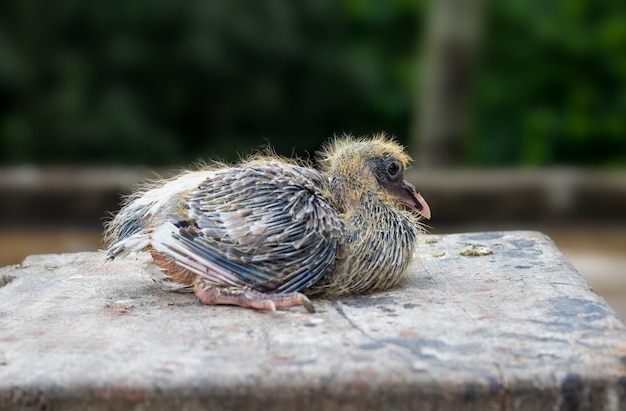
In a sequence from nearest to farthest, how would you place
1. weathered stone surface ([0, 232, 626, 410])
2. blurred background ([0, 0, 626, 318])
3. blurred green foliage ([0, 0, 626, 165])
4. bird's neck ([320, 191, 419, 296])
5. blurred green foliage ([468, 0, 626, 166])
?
weathered stone surface ([0, 232, 626, 410]) < bird's neck ([320, 191, 419, 296]) < blurred background ([0, 0, 626, 318]) < blurred green foliage ([0, 0, 626, 165]) < blurred green foliage ([468, 0, 626, 166])

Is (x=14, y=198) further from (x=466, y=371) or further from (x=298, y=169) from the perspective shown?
(x=466, y=371)

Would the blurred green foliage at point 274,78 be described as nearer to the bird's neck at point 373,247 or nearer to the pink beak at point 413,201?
the pink beak at point 413,201

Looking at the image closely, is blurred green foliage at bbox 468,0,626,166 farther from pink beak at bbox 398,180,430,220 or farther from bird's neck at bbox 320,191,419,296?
bird's neck at bbox 320,191,419,296

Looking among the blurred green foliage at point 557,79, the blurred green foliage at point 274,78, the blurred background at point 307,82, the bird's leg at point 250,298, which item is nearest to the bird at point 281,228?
the bird's leg at point 250,298

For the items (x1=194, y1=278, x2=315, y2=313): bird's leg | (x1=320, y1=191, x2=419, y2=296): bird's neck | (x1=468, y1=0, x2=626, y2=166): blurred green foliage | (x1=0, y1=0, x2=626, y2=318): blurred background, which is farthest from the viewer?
(x1=468, y1=0, x2=626, y2=166): blurred green foliage

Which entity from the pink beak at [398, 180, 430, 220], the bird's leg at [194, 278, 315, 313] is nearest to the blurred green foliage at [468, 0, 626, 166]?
the pink beak at [398, 180, 430, 220]

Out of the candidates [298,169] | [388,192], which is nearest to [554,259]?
[388,192]

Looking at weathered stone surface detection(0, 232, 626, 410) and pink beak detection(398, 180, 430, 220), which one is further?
pink beak detection(398, 180, 430, 220)
